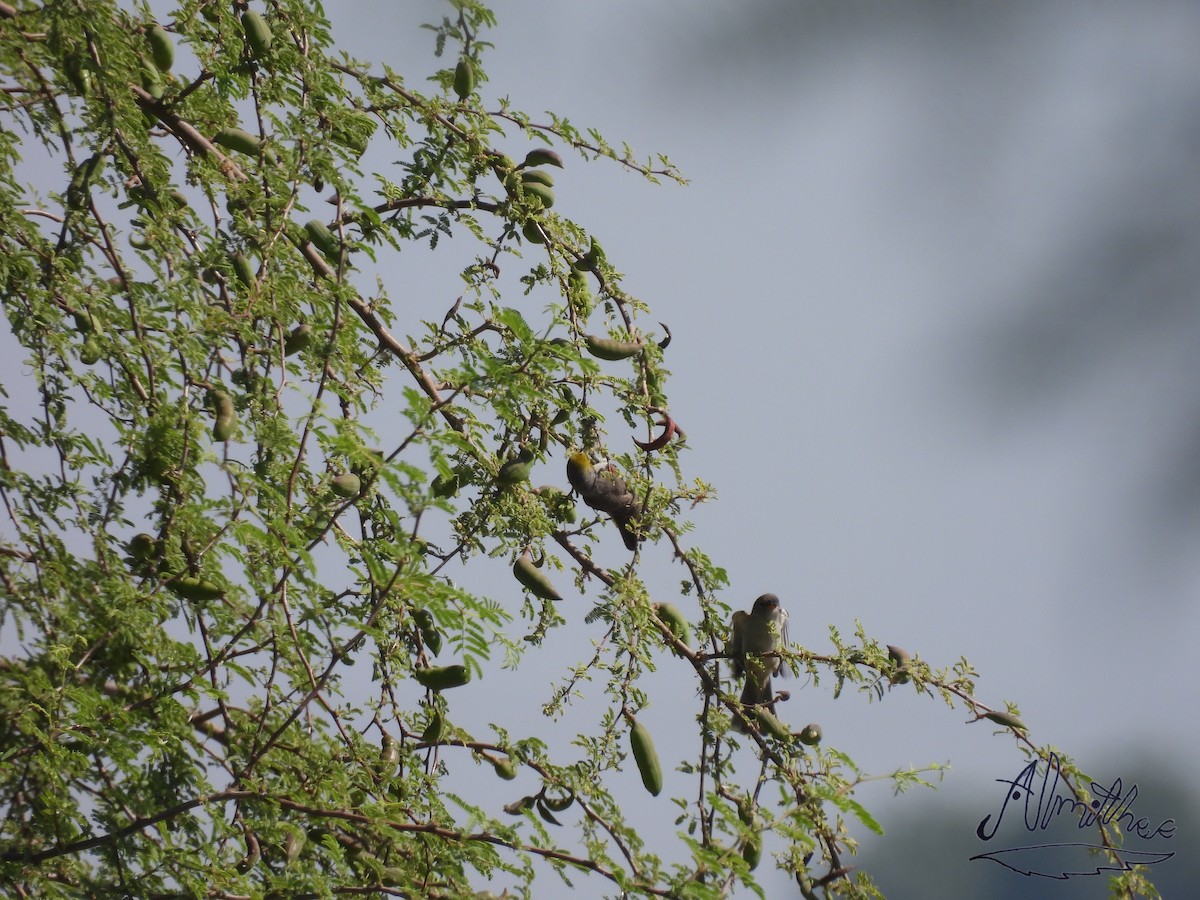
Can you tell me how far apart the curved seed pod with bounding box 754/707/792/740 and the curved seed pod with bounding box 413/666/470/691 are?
24.4 inches

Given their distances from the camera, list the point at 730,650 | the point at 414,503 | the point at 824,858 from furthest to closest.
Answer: the point at 730,650, the point at 824,858, the point at 414,503

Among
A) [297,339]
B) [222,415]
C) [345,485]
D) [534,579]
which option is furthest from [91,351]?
[534,579]

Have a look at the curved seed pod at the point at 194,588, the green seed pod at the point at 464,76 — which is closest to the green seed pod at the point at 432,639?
the curved seed pod at the point at 194,588

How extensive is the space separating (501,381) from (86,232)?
0.86 m

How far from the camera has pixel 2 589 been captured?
1.90 metres

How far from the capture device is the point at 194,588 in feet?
6.10

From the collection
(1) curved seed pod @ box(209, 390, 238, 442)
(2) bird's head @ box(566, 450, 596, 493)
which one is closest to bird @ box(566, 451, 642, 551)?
(2) bird's head @ box(566, 450, 596, 493)

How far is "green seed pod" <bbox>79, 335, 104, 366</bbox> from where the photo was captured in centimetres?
192

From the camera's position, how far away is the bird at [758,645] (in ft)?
8.22

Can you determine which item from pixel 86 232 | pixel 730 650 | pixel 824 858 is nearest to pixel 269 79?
pixel 86 232

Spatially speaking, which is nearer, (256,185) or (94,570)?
(94,570)

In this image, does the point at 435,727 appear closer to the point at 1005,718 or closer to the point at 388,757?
the point at 388,757

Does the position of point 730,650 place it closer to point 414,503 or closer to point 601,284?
point 601,284

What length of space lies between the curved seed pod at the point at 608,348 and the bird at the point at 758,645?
24.4 inches
